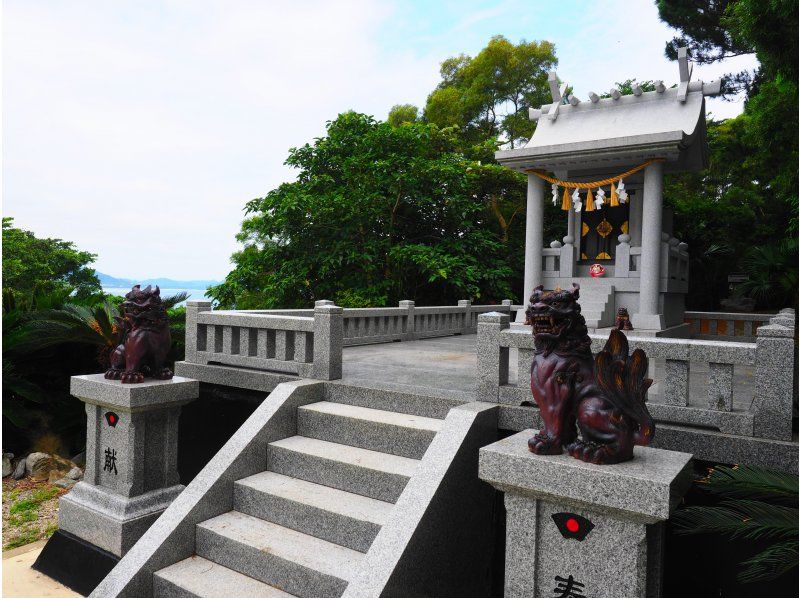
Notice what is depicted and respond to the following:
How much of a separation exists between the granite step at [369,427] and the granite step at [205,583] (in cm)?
149

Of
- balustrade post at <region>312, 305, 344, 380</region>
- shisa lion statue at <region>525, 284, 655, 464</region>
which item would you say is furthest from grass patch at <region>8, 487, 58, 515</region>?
shisa lion statue at <region>525, 284, 655, 464</region>

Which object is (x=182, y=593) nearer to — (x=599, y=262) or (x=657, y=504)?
(x=657, y=504)

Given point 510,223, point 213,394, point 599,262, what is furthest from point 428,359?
point 510,223

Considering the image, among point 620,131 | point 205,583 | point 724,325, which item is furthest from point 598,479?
point 724,325

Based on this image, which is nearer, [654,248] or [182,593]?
[182,593]

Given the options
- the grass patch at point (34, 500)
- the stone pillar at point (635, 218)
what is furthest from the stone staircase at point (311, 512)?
the stone pillar at point (635, 218)

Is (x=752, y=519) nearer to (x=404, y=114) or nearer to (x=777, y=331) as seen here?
(x=777, y=331)

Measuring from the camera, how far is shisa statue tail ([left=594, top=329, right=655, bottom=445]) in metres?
3.31

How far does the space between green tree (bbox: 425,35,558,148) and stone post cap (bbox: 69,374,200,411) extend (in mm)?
22915

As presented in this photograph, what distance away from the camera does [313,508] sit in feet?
15.7

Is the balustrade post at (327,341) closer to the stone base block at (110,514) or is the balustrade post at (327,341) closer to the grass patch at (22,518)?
the stone base block at (110,514)

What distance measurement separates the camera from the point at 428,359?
8773 mm

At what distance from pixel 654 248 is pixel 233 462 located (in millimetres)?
9768

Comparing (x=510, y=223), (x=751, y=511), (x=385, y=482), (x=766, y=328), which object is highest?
(x=510, y=223)
